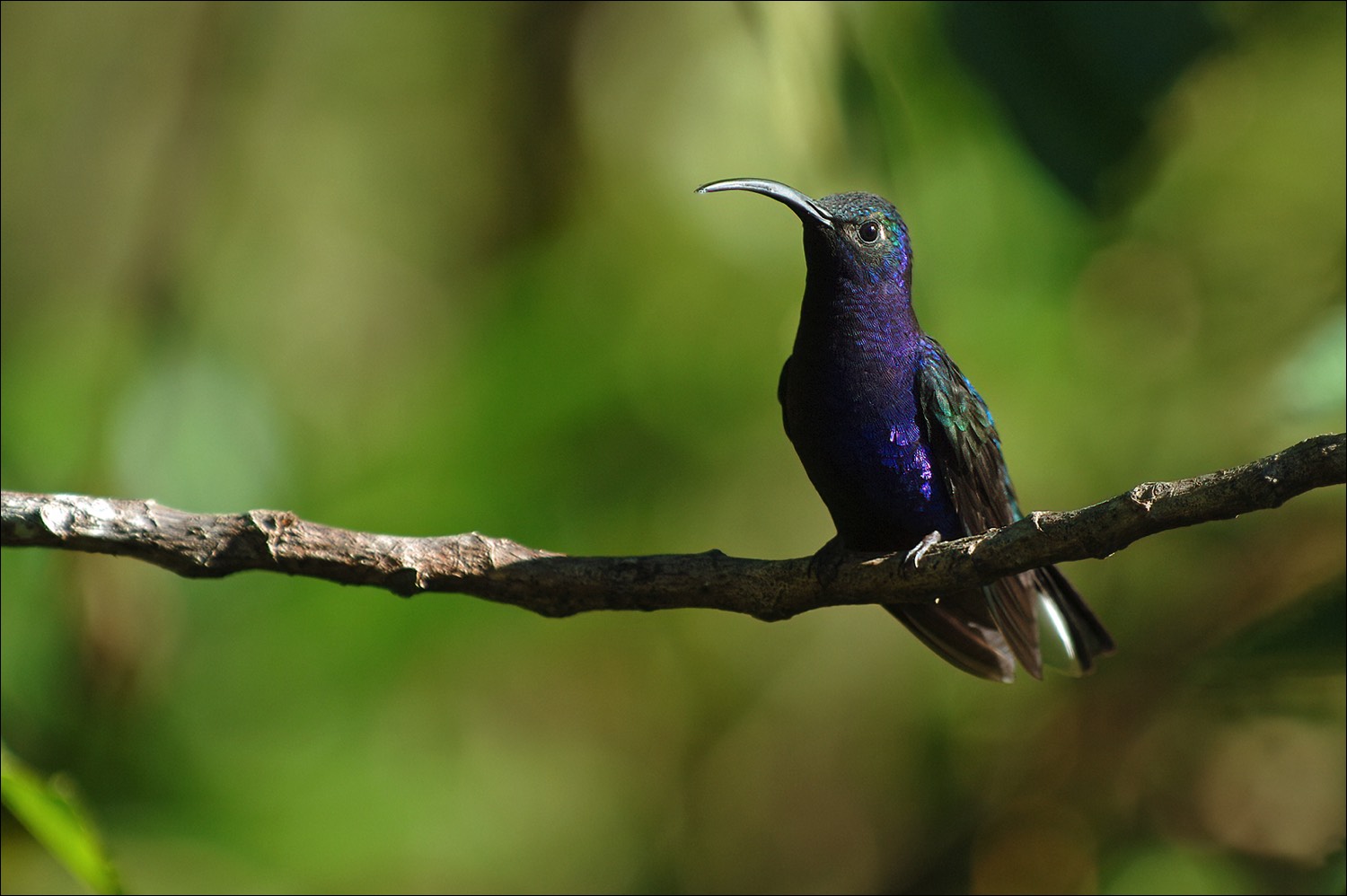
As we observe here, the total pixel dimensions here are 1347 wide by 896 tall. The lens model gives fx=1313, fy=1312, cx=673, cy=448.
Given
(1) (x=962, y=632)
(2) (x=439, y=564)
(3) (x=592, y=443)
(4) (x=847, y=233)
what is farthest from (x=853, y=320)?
(3) (x=592, y=443)

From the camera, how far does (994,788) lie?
4.76m

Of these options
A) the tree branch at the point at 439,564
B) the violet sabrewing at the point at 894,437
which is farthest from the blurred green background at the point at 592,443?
the tree branch at the point at 439,564

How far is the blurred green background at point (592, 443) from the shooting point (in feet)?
14.2

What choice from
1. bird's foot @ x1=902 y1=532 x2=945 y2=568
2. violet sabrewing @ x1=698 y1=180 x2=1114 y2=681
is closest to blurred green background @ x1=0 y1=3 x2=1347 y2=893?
violet sabrewing @ x1=698 y1=180 x2=1114 y2=681

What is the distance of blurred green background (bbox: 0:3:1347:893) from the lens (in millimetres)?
4332

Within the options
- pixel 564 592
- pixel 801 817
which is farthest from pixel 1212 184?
pixel 564 592

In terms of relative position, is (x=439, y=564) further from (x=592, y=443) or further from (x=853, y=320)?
(x=592, y=443)

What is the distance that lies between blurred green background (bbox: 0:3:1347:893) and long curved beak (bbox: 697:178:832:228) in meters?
0.51

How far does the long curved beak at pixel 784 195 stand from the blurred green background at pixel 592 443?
0.51m

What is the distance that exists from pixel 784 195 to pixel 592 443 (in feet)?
6.74

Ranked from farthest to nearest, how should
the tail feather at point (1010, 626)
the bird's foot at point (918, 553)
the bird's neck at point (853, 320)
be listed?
the bird's neck at point (853, 320) → the tail feather at point (1010, 626) → the bird's foot at point (918, 553)

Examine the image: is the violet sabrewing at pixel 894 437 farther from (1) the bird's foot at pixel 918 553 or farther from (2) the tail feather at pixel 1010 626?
(1) the bird's foot at pixel 918 553

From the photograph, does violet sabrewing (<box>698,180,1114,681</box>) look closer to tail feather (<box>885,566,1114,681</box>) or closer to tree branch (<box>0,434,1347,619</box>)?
tail feather (<box>885,566,1114,681</box>)

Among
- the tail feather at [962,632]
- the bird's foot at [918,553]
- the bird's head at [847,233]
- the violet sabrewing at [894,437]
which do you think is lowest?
the tail feather at [962,632]
